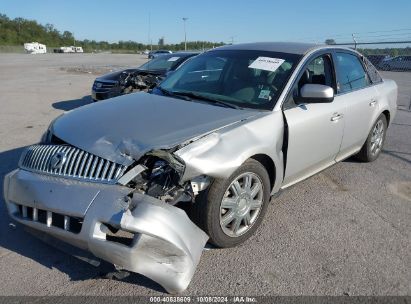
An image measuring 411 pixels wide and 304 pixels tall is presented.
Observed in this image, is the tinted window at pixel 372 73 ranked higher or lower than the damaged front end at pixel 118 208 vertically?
higher

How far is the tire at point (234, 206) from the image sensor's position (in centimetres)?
294

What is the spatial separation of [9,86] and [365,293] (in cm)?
1563

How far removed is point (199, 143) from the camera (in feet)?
9.37

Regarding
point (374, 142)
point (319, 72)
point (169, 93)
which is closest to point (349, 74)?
point (319, 72)

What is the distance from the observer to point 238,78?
3.99 meters

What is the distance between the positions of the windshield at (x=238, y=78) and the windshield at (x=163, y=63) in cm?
570

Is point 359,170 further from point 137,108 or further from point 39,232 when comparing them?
point 39,232

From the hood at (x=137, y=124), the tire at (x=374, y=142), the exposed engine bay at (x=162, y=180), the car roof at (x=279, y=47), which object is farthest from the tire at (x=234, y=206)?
the tire at (x=374, y=142)

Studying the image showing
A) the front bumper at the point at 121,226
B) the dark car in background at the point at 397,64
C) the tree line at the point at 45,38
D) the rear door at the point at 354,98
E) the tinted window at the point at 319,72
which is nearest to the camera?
the front bumper at the point at 121,226

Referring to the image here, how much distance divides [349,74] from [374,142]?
1280 millimetres

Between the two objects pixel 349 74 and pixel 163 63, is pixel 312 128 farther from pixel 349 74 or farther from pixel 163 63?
pixel 163 63

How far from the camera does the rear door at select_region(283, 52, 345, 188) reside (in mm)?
3676

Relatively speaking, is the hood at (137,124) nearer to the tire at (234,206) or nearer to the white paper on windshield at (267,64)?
the tire at (234,206)

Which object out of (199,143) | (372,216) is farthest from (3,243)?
(372,216)
